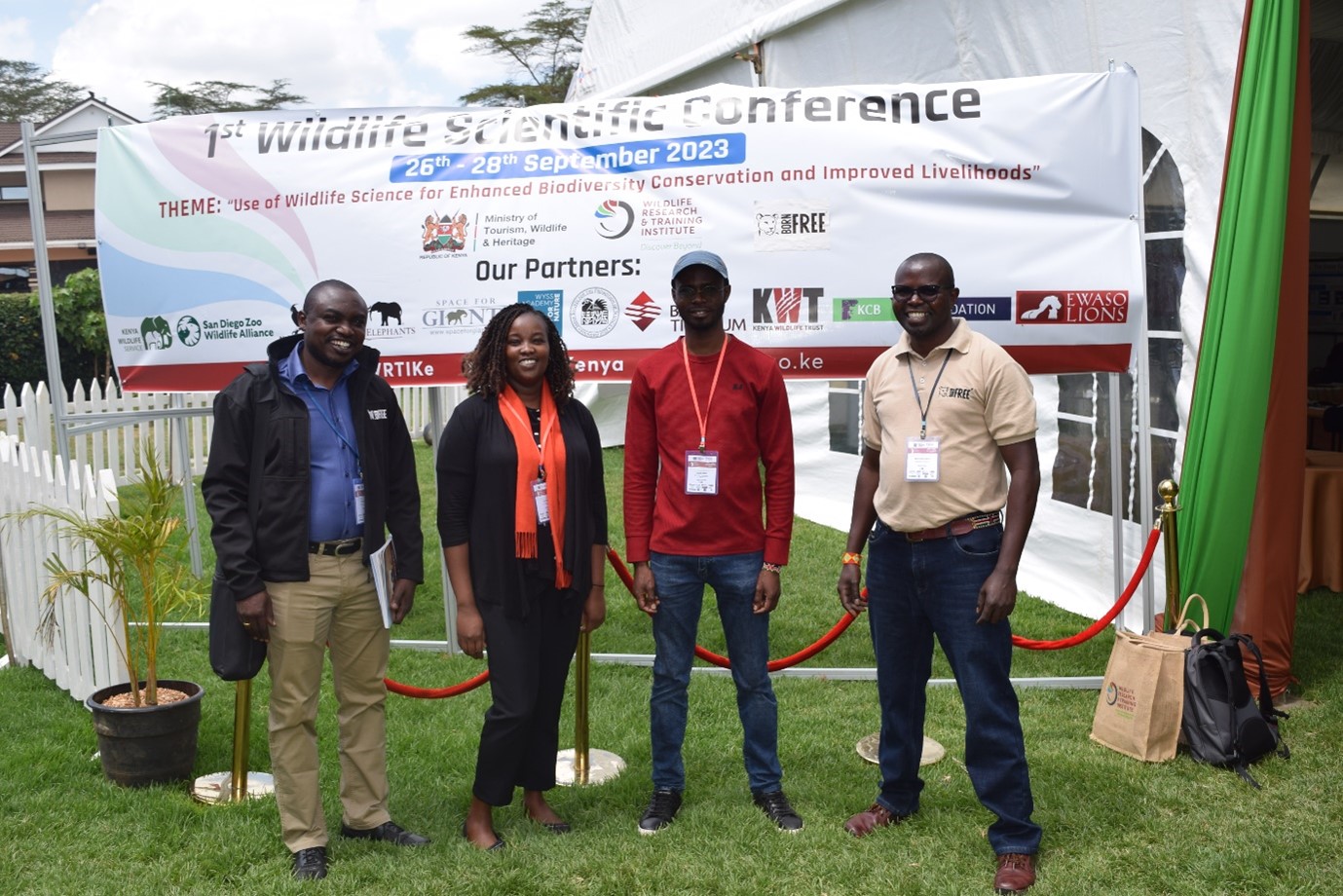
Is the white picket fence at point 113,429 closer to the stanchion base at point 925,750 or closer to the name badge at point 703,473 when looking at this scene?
the stanchion base at point 925,750

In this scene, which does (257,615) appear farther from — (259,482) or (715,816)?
(715,816)

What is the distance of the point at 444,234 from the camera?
18.8ft

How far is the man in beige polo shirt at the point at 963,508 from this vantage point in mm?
3557

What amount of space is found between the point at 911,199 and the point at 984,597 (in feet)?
8.05

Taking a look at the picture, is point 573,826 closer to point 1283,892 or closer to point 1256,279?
point 1283,892

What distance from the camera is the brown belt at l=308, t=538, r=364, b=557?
3.77 meters

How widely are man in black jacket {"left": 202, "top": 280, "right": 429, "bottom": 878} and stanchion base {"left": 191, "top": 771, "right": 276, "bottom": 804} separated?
660 millimetres

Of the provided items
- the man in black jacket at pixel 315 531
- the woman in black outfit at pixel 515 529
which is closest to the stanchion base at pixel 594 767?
the woman in black outfit at pixel 515 529

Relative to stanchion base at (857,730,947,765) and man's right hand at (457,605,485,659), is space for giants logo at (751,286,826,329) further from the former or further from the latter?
man's right hand at (457,605,485,659)

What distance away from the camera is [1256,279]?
5148 mm

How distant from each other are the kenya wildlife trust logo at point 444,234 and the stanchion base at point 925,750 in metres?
3.01

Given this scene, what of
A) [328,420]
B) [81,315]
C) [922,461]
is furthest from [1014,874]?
[81,315]

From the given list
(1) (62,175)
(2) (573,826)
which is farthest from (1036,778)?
(1) (62,175)

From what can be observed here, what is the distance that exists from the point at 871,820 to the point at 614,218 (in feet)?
9.87
